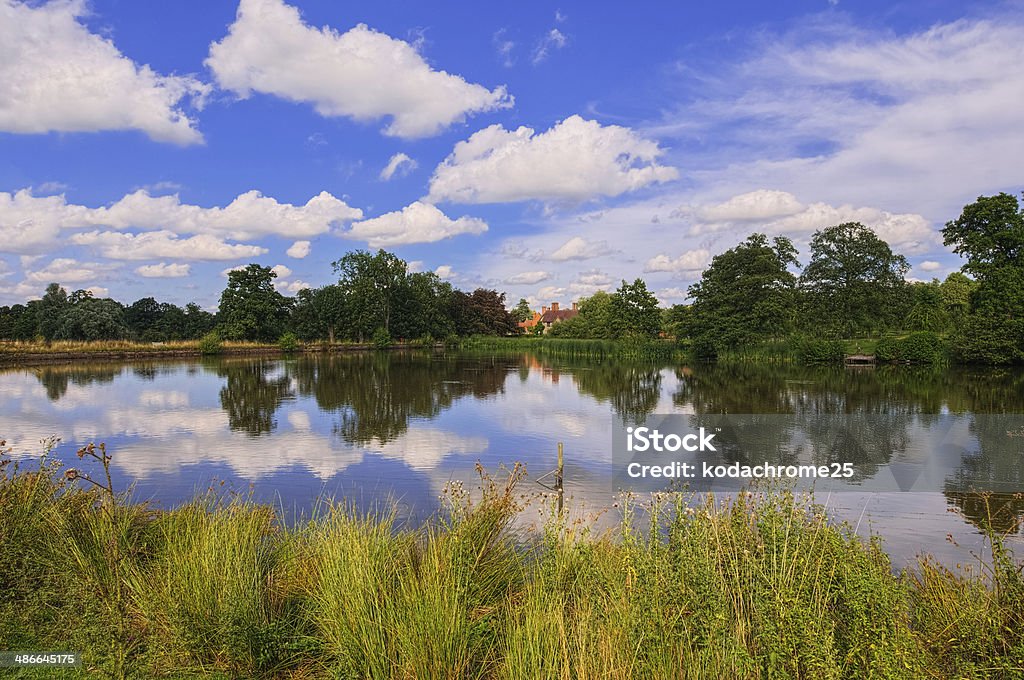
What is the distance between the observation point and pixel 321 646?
4590mm

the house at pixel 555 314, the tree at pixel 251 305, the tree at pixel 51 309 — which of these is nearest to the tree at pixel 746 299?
the tree at pixel 251 305

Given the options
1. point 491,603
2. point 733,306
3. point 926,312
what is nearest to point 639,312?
point 733,306

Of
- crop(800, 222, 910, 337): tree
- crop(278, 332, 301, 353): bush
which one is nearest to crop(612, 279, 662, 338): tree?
crop(800, 222, 910, 337): tree

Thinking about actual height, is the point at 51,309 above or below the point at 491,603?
above

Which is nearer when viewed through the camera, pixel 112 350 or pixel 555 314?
pixel 112 350

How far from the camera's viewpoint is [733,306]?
182 ft

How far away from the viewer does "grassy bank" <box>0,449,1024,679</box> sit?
3.66 metres

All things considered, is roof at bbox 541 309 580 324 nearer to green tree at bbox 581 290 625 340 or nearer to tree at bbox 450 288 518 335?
tree at bbox 450 288 518 335

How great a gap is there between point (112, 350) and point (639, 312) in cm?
5438

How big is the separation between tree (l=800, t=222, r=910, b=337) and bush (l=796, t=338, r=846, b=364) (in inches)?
295

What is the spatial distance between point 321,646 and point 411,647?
0.94 metres

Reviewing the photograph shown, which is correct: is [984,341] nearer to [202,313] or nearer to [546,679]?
[546,679]

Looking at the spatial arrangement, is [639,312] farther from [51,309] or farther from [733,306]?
[51,309]

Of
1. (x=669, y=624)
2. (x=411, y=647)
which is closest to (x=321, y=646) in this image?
(x=411, y=647)
